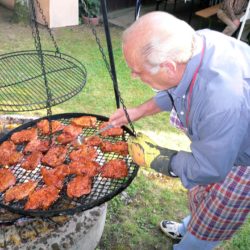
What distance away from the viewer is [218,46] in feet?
6.95

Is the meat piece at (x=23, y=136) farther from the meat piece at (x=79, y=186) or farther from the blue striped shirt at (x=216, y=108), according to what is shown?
the blue striped shirt at (x=216, y=108)

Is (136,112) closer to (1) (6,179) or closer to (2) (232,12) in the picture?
(1) (6,179)

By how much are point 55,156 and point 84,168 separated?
0.94ft

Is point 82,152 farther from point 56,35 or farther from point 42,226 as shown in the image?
point 56,35

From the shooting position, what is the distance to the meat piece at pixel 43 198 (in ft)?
7.71

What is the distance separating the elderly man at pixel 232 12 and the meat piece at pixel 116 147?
597 centimetres

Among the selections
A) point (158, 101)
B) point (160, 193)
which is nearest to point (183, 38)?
point (158, 101)

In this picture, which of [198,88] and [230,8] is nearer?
[198,88]

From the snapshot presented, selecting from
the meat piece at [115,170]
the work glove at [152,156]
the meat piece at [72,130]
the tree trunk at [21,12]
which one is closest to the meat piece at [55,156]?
the meat piece at [72,130]

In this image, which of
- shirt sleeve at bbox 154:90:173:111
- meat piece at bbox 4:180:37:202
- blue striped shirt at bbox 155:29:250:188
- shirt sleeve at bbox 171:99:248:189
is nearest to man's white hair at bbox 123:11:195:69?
blue striped shirt at bbox 155:29:250:188

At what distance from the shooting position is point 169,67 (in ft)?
6.35

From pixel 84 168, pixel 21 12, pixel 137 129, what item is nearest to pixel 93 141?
pixel 84 168

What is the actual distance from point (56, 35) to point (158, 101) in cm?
591

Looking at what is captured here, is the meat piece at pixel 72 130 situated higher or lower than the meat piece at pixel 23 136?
higher
